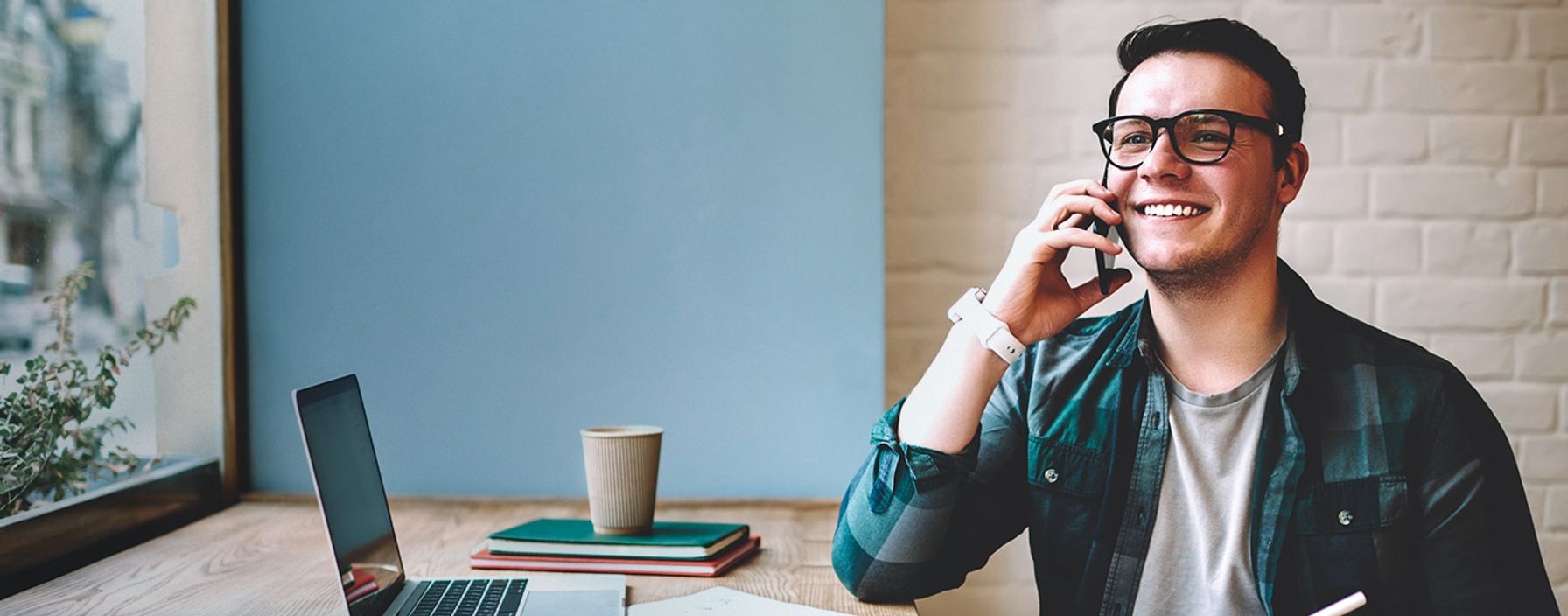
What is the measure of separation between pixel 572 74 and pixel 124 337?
67 centimetres

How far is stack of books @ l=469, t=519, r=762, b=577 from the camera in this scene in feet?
4.43

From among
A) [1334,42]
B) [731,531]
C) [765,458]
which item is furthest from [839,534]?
[1334,42]

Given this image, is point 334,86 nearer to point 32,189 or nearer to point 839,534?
point 32,189

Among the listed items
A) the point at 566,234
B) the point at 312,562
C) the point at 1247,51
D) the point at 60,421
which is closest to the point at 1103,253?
the point at 1247,51

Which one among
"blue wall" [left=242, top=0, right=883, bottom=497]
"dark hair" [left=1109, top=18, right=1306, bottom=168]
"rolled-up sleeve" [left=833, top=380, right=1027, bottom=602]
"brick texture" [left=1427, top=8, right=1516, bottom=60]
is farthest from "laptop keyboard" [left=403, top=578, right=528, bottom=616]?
"brick texture" [left=1427, top=8, right=1516, bottom=60]

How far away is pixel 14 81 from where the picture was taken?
130 cm

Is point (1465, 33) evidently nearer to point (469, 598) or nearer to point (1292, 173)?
point (1292, 173)

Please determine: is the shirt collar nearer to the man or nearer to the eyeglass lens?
the man

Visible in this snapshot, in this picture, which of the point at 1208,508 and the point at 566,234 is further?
the point at 566,234

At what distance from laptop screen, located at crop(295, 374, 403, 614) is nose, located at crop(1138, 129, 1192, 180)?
2.87ft

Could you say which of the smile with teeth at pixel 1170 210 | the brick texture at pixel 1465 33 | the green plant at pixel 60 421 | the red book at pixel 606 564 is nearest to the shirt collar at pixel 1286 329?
the smile with teeth at pixel 1170 210

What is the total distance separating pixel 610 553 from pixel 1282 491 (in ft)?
2.41

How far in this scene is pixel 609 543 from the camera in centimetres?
138

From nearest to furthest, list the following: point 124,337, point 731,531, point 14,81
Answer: point 14,81, point 731,531, point 124,337
